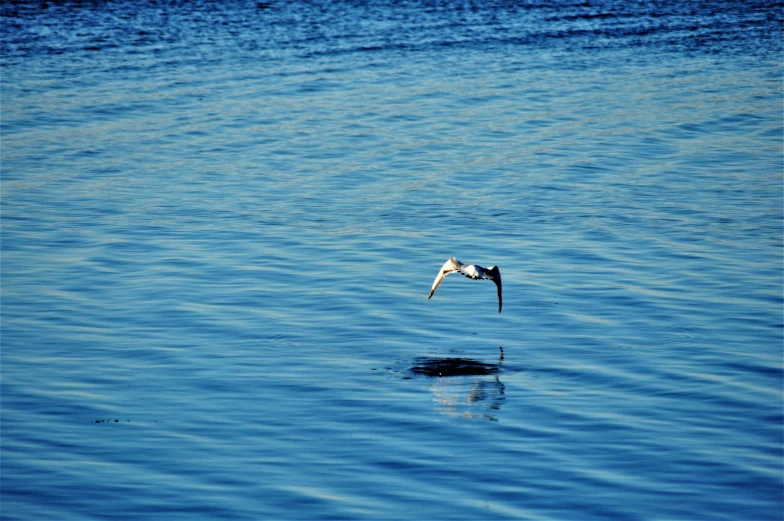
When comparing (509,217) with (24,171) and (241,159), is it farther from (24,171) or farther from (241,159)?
(24,171)

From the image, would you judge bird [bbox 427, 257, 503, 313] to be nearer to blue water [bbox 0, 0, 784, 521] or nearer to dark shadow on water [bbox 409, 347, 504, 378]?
blue water [bbox 0, 0, 784, 521]

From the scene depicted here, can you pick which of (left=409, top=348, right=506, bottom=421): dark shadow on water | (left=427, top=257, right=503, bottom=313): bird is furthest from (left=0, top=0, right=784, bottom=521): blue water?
(left=427, top=257, right=503, bottom=313): bird


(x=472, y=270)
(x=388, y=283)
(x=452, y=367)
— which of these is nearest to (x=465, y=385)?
(x=452, y=367)

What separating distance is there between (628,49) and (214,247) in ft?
74.8

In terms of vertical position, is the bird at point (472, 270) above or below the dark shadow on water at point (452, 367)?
above

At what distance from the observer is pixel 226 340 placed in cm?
1571

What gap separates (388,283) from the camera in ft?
59.7

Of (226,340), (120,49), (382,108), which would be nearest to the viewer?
(226,340)

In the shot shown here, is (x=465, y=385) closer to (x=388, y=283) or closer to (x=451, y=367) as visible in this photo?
(x=451, y=367)

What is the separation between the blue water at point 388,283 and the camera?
11.9 metres

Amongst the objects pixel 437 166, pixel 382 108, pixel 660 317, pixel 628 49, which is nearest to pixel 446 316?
pixel 660 317

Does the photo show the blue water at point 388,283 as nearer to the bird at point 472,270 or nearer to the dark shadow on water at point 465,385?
the dark shadow on water at point 465,385

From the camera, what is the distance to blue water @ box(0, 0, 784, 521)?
11.9 m

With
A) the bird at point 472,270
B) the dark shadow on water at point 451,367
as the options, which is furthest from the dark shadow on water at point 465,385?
the bird at point 472,270
